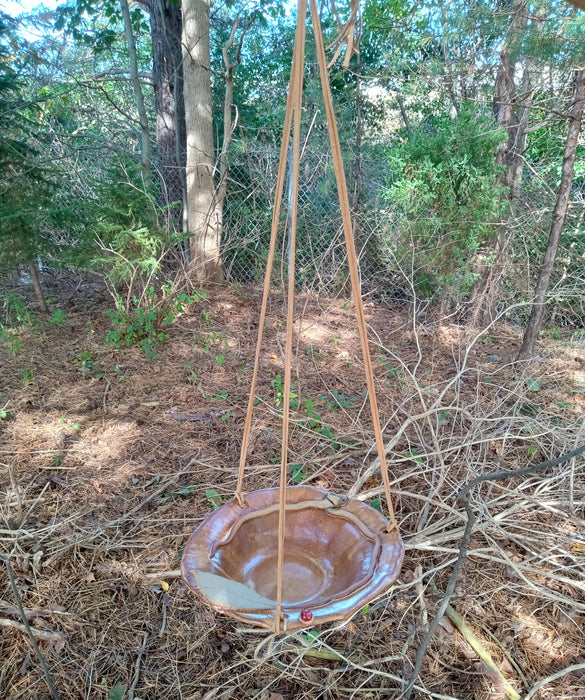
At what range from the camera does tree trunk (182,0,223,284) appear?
413 centimetres

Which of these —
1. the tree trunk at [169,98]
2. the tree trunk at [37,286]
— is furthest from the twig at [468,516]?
the tree trunk at [37,286]

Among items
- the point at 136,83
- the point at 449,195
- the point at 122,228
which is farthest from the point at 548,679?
the point at 136,83

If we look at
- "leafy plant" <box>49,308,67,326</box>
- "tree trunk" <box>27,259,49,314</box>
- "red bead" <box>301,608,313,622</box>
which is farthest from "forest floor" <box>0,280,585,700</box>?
"red bead" <box>301,608,313,622</box>

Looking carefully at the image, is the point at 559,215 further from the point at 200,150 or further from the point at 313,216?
the point at 200,150

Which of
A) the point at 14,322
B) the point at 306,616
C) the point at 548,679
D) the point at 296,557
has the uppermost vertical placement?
the point at 306,616

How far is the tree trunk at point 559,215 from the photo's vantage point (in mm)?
2991

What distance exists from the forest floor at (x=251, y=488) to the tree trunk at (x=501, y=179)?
39cm

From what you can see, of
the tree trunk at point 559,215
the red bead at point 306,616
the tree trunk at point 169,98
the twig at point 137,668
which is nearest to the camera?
the red bead at point 306,616

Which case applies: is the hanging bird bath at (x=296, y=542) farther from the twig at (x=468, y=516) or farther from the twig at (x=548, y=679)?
the twig at (x=548, y=679)

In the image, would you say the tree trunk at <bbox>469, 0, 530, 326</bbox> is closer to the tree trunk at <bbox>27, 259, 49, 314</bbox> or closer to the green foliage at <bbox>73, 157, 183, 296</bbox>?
the green foliage at <bbox>73, 157, 183, 296</bbox>

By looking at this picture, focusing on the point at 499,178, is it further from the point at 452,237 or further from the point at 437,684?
the point at 437,684

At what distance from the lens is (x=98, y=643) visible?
5.70 ft

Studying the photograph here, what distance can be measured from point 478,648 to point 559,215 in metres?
2.81

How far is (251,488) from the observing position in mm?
2479
